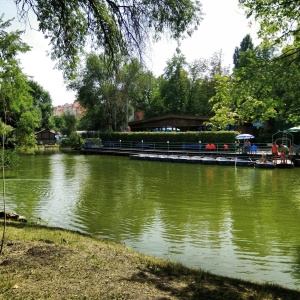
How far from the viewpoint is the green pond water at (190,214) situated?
271 inches

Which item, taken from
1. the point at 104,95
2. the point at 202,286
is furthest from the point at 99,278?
the point at 104,95

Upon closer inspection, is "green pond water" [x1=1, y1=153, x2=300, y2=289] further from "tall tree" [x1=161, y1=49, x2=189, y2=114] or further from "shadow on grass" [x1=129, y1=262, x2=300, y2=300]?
"tall tree" [x1=161, y1=49, x2=189, y2=114]

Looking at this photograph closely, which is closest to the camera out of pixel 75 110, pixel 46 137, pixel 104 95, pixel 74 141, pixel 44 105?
pixel 104 95

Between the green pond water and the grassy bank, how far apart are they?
167cm

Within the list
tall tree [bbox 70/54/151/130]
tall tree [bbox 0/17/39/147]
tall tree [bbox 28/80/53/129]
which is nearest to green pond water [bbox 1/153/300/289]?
tall tree [bbox 0/17/39/147]

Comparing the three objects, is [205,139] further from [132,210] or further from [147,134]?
[132,210]

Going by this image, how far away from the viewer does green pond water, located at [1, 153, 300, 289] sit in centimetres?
688

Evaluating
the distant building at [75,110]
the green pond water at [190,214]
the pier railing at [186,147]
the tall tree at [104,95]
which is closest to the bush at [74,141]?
the tall tree at [104,95]

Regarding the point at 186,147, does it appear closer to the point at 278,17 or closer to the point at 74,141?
the point at 74,141

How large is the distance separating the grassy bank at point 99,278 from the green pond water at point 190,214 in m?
1.67

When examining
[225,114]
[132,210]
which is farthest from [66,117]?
[225,114]

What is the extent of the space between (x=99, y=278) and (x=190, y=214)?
6933mm

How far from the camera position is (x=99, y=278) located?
418 centimetres

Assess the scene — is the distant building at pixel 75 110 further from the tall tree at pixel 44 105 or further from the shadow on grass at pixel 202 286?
the shadow on grass at pixel 202 286
